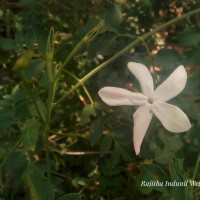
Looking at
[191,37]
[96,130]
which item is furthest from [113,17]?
[96,130]

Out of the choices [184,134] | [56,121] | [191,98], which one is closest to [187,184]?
[191,98]

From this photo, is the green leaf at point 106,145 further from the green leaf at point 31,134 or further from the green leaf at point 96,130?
the green leaf at point 31,134

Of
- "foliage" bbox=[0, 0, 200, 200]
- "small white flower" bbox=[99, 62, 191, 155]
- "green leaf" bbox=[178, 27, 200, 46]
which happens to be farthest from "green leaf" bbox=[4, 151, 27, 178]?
"green leaf" bbox=[178, 27, 200, 46]

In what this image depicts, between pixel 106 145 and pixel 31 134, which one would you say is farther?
pixel 106 145

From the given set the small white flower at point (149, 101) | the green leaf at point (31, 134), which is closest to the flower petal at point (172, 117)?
the small white flower at point (149, 101)

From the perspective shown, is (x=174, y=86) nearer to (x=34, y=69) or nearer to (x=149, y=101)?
(x=149, y=101)

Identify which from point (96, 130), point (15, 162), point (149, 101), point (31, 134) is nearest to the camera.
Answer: point (31, 134)

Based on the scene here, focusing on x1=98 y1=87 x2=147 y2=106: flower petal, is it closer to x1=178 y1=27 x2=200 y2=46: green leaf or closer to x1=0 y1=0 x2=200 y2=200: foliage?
x1=0 y1=0 x2=200 y2=200: foliage
